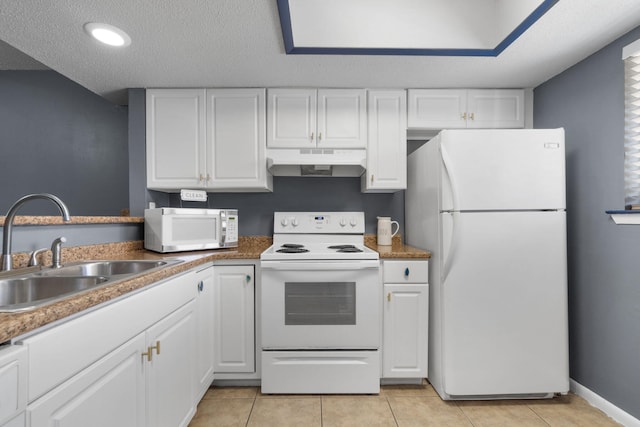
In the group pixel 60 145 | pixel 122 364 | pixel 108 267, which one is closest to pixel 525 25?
pixel 122 364

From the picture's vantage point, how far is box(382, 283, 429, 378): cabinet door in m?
2.03

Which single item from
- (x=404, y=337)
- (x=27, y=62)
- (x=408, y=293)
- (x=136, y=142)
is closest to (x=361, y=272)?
(x=408, y=293)

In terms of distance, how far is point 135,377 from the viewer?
1.12m

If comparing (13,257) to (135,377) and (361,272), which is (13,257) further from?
(361,272)

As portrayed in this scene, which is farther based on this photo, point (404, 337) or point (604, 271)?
point (404, 337)

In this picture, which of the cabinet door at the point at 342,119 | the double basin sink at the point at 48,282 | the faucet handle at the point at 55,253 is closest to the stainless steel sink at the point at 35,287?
the double basin sink at the point at 48,282

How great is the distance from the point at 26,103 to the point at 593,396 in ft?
15.4

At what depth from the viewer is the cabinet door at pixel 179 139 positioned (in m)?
2.38

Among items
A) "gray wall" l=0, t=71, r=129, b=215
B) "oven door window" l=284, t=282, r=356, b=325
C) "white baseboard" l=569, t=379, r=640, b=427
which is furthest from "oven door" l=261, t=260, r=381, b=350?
"gray wall" l=0, t=71, r=129, b=215

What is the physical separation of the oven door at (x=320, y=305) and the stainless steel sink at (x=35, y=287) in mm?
925

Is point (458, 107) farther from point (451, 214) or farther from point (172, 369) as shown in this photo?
point (172, 369)

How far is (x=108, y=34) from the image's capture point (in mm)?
1704

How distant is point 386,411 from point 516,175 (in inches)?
61.3

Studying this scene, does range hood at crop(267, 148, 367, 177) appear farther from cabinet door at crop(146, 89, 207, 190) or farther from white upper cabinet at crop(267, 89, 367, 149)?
cabinet door at crop(146, 89, 207, 190)
